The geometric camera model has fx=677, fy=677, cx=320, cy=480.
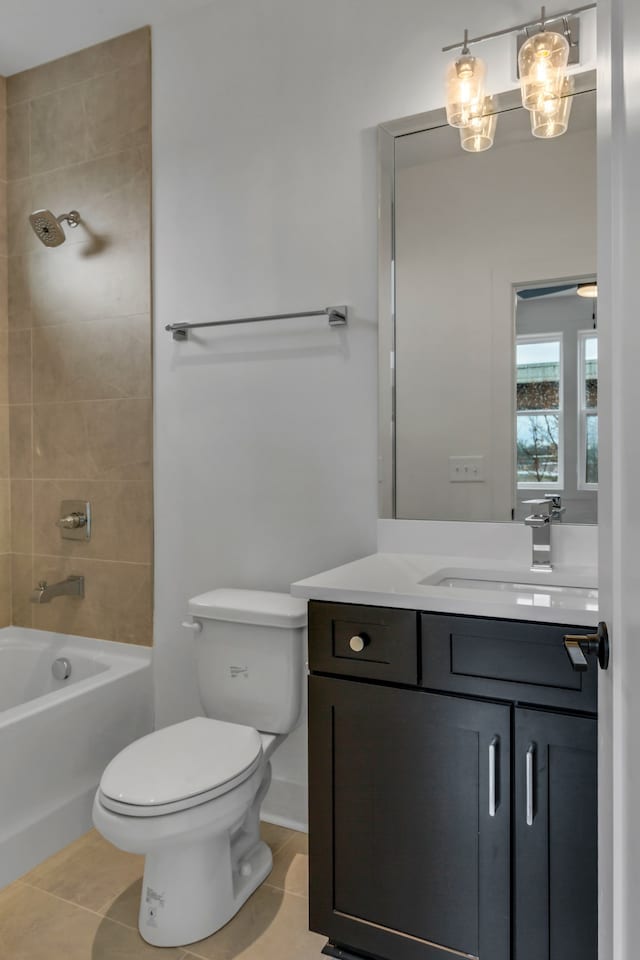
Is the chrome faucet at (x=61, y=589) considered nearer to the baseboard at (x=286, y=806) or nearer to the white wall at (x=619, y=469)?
the baseboard at (x=286, y=806)

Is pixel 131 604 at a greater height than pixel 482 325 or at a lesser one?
→ lesser

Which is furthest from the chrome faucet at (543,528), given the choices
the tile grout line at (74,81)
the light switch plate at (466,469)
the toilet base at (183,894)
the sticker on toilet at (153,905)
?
the tile grout line at (74,81)

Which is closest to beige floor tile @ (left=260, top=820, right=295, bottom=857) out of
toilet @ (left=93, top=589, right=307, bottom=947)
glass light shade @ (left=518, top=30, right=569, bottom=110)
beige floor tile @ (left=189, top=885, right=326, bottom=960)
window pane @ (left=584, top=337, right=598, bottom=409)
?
toilet @ (left=93, top=589, right=307, bottom=947)

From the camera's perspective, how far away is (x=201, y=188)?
7.50 feet

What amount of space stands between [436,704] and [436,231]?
1.30m

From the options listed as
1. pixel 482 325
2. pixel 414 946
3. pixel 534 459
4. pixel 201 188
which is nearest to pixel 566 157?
pixel 482 325

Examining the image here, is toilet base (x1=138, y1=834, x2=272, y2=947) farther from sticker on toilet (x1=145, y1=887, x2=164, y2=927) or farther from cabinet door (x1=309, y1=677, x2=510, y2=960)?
cabinet door (x1=309, y1=677, x2=510, y2=960)

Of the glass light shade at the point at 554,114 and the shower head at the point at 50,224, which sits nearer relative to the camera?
the glass light shade at the point at 554,114

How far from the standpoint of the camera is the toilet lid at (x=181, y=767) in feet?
4.93

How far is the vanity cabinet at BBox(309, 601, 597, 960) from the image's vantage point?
4.15 feet

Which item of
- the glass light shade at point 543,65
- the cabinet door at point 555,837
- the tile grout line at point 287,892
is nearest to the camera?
the cabinet door at point 555,837

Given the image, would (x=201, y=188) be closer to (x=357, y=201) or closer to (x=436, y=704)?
(x=357, y=201)

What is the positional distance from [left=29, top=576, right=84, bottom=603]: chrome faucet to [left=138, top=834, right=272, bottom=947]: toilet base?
110 centimetres

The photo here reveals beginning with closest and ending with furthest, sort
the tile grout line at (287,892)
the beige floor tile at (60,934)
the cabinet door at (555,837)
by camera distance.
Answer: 1. the cabinet door at (555,837)
2. the beige floor tile at (60,934)
3. the tile grout line at (287,892)
